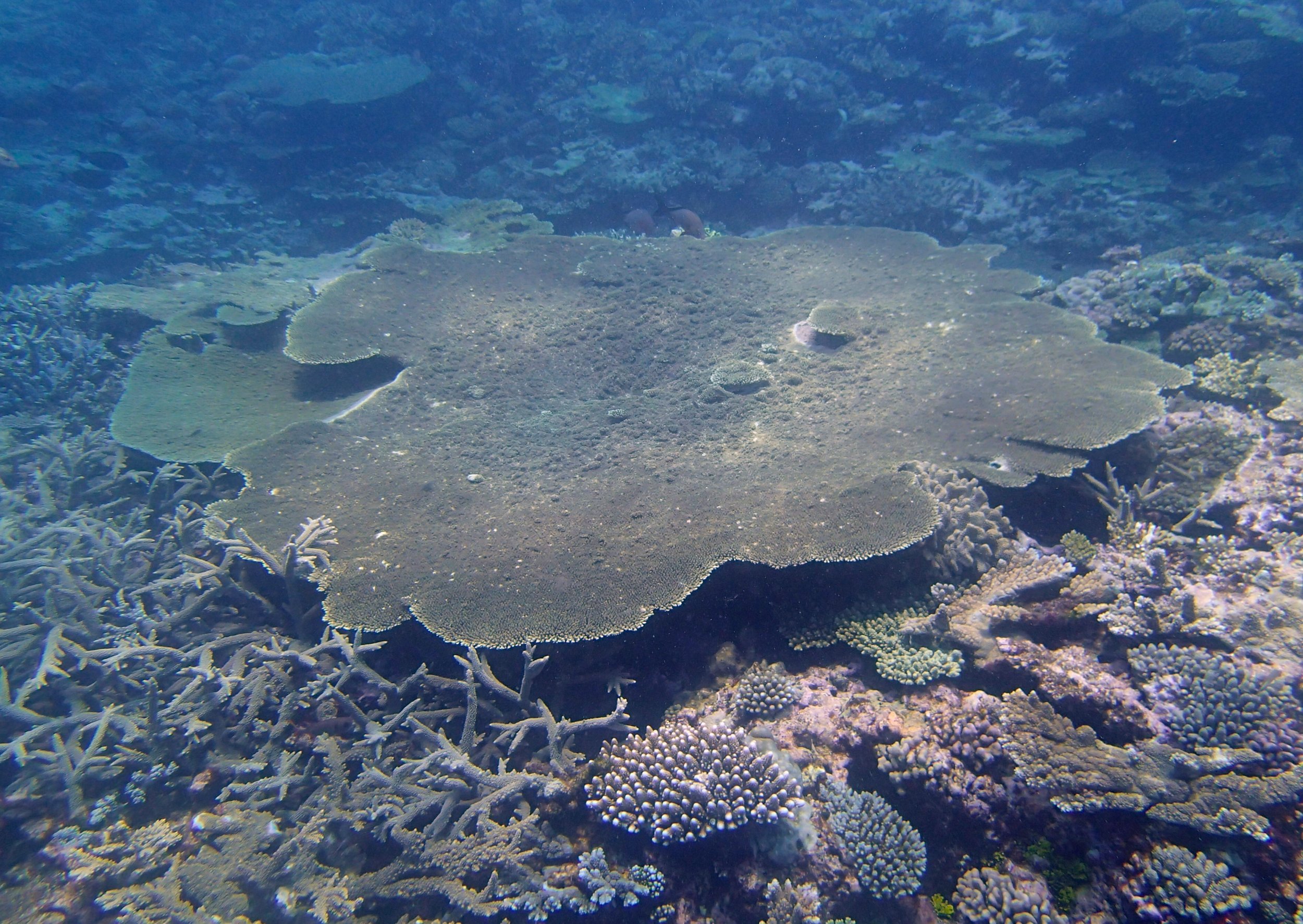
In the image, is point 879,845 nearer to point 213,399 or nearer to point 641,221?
point 213,399

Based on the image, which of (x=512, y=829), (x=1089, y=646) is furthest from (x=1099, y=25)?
(x=512, y=829)

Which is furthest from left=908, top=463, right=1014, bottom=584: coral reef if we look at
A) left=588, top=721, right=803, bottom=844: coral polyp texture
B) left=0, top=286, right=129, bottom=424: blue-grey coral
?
left=0, top=286, right=129, bottom=424: blue-grey coral

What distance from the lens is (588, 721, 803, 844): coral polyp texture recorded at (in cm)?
310

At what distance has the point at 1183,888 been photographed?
241 centimetres

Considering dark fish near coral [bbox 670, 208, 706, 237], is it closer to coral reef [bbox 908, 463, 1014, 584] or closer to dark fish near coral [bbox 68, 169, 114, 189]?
coral reef [bbox 908, 463, 1014, 584]

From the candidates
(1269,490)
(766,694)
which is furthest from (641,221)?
(1269,490)

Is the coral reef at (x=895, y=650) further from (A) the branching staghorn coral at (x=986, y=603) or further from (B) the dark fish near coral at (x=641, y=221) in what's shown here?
(B) the dark fish near coral at (x=641, y=221)

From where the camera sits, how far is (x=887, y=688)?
368 centimetres

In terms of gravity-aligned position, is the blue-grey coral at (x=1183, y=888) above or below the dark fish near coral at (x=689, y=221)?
below

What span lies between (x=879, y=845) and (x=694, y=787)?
103cm

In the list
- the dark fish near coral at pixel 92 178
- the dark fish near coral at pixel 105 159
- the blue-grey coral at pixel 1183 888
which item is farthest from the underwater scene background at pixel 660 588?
the dark fish near coral at pixel 105 159

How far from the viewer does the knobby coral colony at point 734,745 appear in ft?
9.10

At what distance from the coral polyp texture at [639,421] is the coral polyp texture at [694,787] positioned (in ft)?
2.64

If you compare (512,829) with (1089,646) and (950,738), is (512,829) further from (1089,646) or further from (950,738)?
(1089,646)
